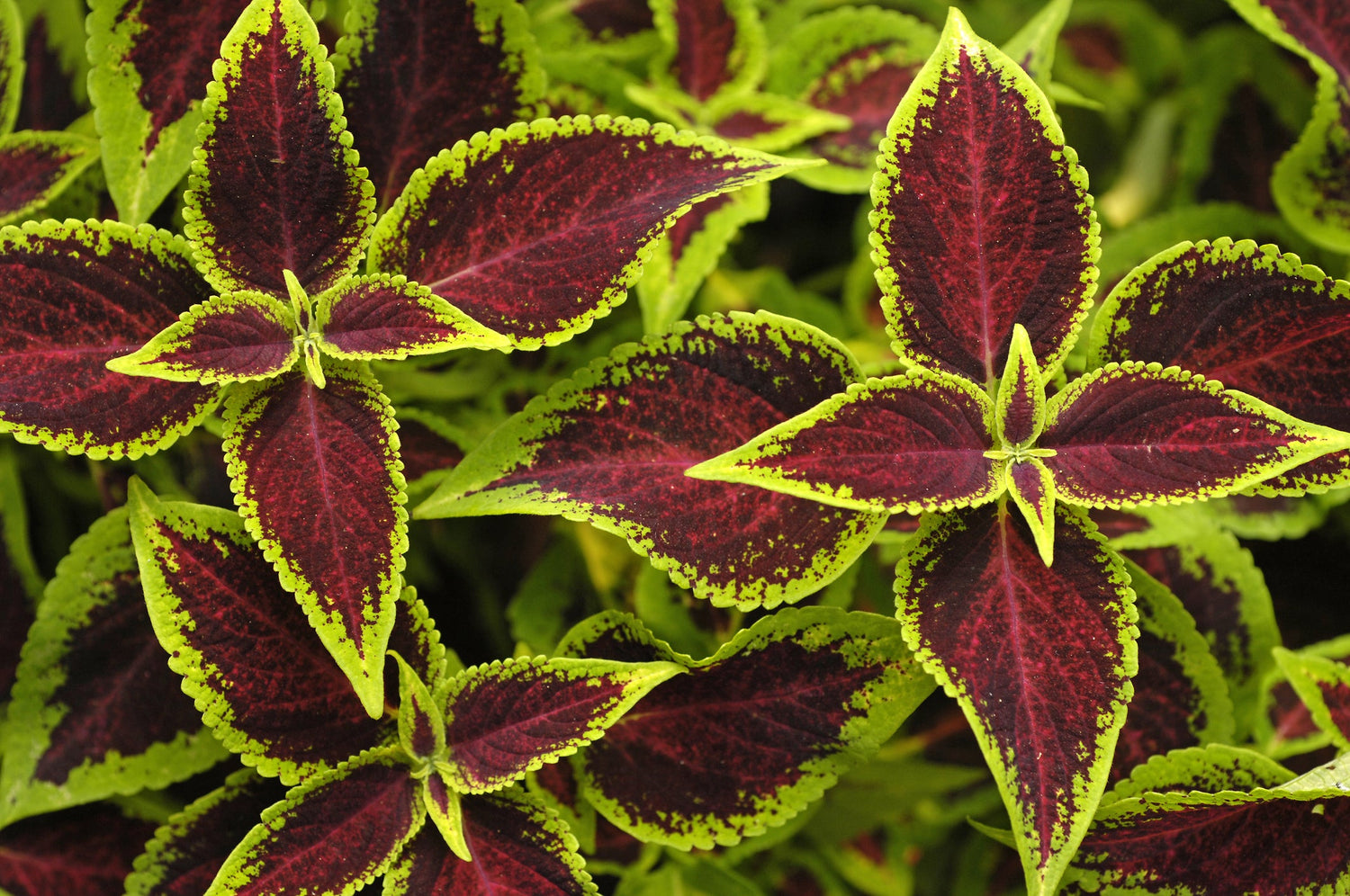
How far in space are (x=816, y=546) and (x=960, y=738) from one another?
0.56 meters

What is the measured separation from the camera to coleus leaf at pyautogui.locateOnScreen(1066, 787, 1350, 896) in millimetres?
854

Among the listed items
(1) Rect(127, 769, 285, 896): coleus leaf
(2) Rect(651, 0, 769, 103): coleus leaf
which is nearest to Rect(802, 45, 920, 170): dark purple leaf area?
(2) Rect(651, 0, 769, 103): coleus leaf

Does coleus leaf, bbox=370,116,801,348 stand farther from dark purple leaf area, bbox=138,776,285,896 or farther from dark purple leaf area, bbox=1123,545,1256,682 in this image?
dark purple leaf area, bbox=1123,545,1256,682

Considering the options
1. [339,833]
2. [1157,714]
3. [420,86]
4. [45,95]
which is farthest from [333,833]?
[45,95]

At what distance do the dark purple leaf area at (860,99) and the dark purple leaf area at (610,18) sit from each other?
0.69ft

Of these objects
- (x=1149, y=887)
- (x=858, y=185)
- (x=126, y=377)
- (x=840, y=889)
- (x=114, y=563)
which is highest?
(x=858, y=185)

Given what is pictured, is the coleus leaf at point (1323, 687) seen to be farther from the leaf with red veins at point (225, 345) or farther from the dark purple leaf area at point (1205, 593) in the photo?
the leaf with red veins at point (225, 345)

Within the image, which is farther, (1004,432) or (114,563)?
(114,563)

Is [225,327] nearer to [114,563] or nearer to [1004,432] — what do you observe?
[114,563]

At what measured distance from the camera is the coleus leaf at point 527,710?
794 millimetres

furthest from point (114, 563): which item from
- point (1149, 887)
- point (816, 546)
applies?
point (1149, 887)

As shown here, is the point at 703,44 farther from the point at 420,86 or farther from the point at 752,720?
the point at 752,720

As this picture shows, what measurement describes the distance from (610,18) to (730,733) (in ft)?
2.60

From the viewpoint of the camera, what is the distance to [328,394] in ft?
2.70
